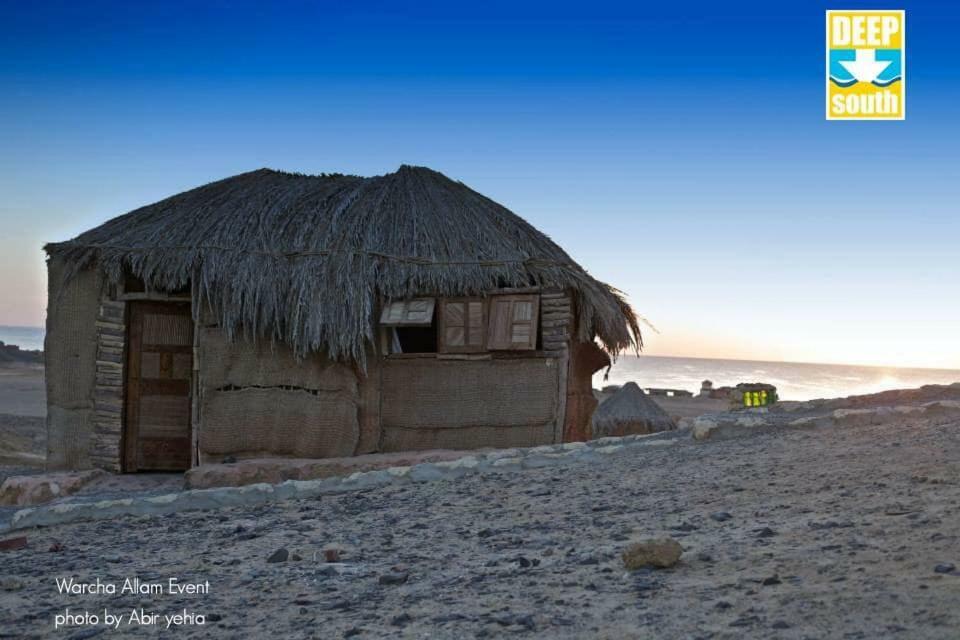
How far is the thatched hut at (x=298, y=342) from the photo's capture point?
11.3m

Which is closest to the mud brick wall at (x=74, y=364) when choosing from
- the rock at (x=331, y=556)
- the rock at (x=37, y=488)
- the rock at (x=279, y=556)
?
the rock at (x=37, y=488)

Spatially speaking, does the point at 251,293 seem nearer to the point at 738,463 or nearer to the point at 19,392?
the point at 738,463

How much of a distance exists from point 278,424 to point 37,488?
9.12ft

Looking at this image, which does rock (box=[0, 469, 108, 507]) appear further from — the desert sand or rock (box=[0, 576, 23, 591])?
rock (box=[0, 576, 23, 591])

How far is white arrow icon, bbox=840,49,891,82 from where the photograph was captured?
10.6 m

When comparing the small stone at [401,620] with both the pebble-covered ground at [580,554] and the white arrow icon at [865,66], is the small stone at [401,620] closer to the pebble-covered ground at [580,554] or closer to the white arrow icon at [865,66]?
the pebble-covered ground at [580,554]

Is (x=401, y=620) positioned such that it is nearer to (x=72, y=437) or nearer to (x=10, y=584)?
(x=10, y=584)

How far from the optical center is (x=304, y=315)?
11.2 meters

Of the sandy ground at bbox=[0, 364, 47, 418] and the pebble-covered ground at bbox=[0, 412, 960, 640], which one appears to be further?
the sandy ground at bbox=[0, 364, 47, 418]

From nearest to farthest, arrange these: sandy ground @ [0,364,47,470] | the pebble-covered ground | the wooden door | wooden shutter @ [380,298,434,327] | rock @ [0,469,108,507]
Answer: the pebble-covered ground, rock @ [0,469,108,507], wooden shutter @ [380,298,434,327], the wooden door, sandy ground @ [0,364,47,470]

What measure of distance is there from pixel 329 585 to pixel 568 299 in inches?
283

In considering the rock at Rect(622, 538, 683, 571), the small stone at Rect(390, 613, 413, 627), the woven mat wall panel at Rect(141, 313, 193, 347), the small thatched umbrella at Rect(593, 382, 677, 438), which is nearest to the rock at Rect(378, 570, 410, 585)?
the small stone at Rect(390, 613, 413, 627)

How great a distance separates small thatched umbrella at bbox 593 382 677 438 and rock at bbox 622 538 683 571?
14174 millimetres

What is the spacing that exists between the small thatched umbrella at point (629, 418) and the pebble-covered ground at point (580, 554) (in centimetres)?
1108
